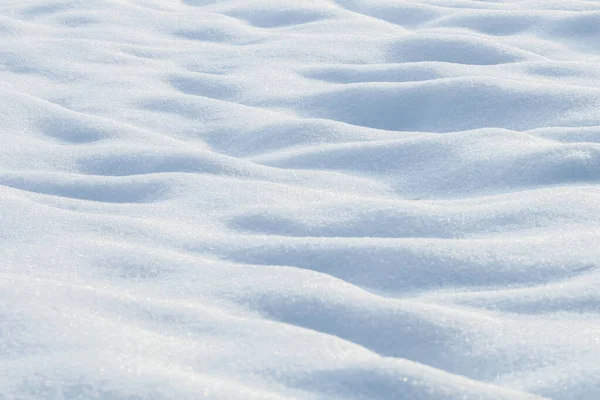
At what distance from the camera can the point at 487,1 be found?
3.49m

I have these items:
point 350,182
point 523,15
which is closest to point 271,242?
point 350,182

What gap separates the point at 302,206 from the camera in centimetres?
173

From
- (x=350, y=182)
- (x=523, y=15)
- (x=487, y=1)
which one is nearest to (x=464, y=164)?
(x=350, y=182)

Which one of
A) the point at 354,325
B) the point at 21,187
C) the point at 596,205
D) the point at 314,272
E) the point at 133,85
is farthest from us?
the point at 133,85

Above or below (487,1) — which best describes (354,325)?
below

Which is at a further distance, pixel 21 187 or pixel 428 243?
pixel 21 187

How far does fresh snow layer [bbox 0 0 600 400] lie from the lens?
1155 mm

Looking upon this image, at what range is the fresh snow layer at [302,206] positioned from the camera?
1155mm

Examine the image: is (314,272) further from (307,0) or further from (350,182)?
(307,0)

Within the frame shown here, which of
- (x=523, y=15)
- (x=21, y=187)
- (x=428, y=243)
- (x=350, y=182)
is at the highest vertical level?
(x=523, y=15)

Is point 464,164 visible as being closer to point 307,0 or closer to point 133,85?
point 133,85

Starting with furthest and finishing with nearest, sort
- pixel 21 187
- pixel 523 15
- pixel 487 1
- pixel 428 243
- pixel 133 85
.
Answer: pixel 487 1, pixel 523 15, pixel 133 85, pixel 21 187, pixel 428 243

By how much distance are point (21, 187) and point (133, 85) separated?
2.55 feet

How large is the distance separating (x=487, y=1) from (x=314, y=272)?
234cm
